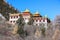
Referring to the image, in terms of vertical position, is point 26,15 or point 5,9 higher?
point 5,9

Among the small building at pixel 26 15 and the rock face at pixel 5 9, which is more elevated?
the rock face at pixel 5 9

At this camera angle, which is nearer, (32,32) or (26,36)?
(26,36)

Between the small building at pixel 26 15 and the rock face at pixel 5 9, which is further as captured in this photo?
the rock face at pixel 5 9

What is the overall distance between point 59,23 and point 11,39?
26.2 ft

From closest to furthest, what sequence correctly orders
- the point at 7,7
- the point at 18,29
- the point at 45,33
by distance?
the point at 18,29
the point at 45,33
the point at 7,7

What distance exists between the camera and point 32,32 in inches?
992

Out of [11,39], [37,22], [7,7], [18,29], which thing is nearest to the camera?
[11,39]

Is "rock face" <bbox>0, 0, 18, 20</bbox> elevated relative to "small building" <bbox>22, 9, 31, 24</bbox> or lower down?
elevated

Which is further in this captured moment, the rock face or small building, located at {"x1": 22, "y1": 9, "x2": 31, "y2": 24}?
the rock face

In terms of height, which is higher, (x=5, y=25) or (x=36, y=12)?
(x=36, y=12)

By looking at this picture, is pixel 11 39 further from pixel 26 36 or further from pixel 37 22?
pixel 37 22

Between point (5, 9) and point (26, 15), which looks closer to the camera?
point (26, 15)

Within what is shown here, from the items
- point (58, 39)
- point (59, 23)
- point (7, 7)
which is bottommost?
point (58, 39)

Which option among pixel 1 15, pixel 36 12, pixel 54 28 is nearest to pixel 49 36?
pixel 54 28
